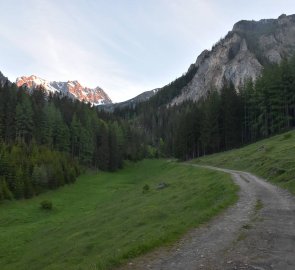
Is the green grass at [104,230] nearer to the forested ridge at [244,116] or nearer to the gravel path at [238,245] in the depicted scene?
the gravel path at [238,245]

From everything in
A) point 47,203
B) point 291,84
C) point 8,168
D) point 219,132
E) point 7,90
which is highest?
point 7,90

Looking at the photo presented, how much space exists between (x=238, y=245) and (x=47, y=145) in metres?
101

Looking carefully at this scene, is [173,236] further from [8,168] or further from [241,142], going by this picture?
[241,142]

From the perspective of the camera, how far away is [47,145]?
110 meters

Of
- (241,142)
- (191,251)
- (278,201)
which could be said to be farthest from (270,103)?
(191,251)

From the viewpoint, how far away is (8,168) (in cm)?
6794

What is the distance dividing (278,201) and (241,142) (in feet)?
245

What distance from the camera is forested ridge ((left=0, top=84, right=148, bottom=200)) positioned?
69.2 meters

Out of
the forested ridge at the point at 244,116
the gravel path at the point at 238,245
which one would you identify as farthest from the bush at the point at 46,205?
the forested ridge at the point at 244,116

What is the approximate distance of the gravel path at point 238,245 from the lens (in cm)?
1297

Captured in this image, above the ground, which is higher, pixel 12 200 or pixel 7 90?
pixel 7 90

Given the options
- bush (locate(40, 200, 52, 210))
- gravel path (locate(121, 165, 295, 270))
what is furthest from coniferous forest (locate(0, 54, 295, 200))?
gravel path (locate(121, 165, 295, 270))

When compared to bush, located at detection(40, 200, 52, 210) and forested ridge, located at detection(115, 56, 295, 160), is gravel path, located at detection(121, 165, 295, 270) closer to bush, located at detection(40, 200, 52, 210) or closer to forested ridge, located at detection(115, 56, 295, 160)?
bush, located at detection(40, 200, 52, 210)

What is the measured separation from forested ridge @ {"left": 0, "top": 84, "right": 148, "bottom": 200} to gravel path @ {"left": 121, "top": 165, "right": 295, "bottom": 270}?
51.0 m
